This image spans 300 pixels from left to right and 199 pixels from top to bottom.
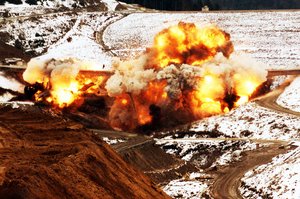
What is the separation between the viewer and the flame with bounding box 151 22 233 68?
104062 millimetres

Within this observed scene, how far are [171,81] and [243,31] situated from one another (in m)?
67.8

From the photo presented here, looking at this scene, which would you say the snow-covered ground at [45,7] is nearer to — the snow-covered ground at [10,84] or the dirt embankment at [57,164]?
the snow-covered ground at [10,84]

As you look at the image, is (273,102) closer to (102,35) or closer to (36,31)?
(102,35)

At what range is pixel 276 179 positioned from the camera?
66250mm

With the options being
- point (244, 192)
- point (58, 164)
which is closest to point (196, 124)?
point (244, 192)

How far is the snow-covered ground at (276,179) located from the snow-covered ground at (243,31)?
54.5m

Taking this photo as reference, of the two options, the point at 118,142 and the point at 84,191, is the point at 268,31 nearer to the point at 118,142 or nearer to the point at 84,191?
the point at 118,142

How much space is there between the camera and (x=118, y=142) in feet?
270

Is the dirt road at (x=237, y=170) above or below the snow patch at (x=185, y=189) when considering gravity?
above

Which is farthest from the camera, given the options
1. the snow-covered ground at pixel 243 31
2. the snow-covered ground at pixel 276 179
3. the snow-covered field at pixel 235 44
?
the snow-covered ground at pixel 243 31

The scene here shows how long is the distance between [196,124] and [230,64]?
1818 centimetres

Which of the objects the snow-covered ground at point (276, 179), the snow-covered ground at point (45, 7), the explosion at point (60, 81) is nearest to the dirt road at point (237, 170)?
the snow-covered ground at point (276, 179)

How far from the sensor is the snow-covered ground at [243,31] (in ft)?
445

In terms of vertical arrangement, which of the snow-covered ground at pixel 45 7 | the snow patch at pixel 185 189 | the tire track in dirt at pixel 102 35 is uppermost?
the snow-covered ground at pixel 45 7
